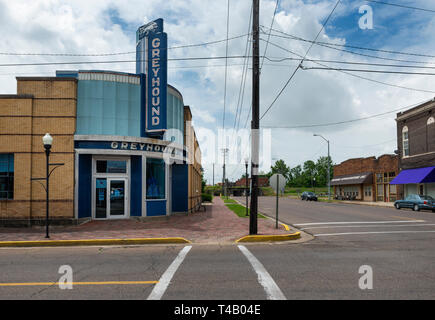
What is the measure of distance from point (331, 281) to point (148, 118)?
12688 millimetres

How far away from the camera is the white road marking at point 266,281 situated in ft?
17.7

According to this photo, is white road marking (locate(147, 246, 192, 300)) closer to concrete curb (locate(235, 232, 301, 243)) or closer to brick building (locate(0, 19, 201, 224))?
concrete curb (locate(235, 232, 301, 243))

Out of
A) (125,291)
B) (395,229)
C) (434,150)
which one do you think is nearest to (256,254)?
(125,291)

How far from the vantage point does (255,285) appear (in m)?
5.98

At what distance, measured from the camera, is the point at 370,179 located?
1754 inches

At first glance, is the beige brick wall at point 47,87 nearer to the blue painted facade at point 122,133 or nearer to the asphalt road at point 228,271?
the blue painted facade at point 122,133

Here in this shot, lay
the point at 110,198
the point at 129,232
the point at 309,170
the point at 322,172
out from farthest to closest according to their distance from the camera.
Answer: the point at 309,170 < the point at 322,172 < the point at 110,198 < the point at 129,232

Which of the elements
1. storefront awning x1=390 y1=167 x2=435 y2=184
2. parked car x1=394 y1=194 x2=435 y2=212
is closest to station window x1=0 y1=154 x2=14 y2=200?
parked car x1=394 y1=194 x2=435 y2=212

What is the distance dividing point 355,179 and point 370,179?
10.9 ft

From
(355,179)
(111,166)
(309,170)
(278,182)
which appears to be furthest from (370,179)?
(309,170)

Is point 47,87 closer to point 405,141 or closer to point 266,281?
point 266,281

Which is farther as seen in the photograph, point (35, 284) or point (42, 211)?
point (42, 211)

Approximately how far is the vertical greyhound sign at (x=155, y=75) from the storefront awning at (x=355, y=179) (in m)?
36.8
